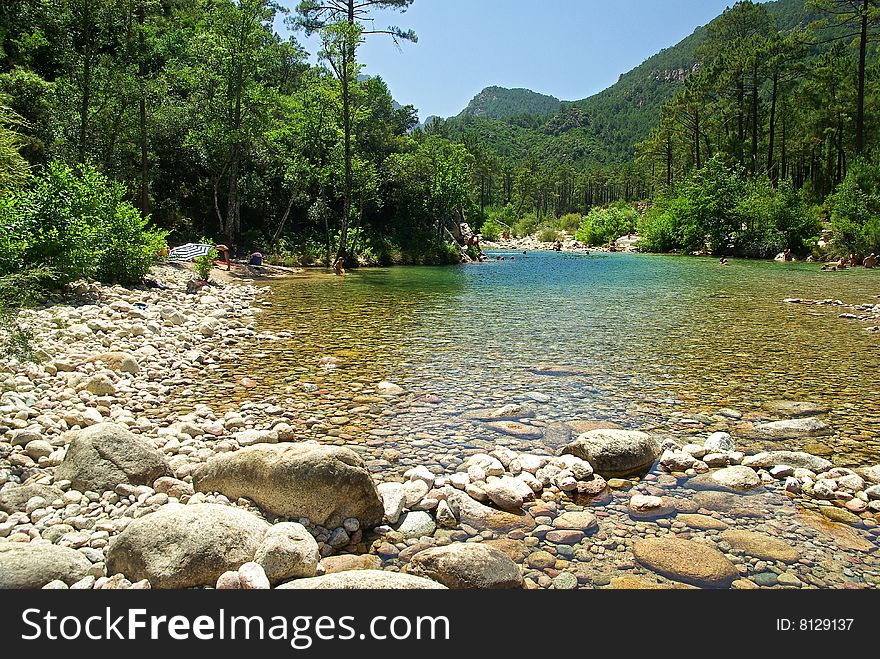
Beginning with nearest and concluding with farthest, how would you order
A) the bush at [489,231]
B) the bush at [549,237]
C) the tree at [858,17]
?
the tree at [858,17]
the bush at [549,237]
the bush at [489,231]

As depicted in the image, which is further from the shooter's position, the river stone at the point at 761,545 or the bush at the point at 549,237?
the bush at the point at 549,237

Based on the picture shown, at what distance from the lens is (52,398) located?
6.34 meters

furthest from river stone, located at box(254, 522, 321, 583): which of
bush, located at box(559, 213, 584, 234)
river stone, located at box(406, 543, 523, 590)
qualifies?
bush, located at box(559, 213, 584, 234)

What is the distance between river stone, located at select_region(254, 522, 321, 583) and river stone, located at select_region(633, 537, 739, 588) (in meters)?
2.24

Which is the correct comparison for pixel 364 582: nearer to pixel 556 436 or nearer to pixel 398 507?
pixel 398 507

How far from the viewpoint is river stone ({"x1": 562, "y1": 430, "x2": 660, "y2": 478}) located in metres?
5.22

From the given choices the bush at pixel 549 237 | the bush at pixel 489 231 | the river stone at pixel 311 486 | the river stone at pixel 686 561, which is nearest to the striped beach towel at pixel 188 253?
the river stone at pixel 311 486

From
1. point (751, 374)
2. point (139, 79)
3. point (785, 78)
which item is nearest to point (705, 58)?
point (785, 78)

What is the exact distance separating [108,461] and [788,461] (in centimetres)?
612

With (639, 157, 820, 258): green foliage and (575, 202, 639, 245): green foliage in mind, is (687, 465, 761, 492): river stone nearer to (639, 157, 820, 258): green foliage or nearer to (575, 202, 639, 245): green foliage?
(639, 157, 820, 258): green foliage

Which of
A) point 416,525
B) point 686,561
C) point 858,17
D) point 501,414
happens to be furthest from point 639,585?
point 858,17

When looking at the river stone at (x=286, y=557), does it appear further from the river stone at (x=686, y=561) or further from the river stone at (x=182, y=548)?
the river stone at (x=686, y=561)

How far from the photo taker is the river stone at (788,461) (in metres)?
5.21

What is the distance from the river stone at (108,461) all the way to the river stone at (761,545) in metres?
4.57
